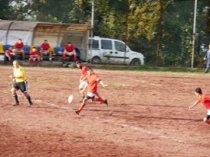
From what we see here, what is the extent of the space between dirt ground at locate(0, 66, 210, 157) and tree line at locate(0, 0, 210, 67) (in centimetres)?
1873

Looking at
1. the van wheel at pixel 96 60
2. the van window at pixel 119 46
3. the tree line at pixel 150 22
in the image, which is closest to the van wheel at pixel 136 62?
the tree line at pixel 150 22

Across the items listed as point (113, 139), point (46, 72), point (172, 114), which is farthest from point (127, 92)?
point (113, 139)

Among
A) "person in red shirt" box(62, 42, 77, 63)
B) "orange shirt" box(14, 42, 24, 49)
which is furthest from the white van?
"orange shirt" box(14, 42, 24, 49)

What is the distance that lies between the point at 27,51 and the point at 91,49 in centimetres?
496

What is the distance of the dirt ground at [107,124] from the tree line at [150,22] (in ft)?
61.4

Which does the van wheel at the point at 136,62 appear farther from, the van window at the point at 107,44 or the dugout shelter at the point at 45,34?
the dugout shelter at the point at 45,34

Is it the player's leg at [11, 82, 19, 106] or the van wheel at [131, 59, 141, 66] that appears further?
the van wheel at [131, 59, 141, 66]

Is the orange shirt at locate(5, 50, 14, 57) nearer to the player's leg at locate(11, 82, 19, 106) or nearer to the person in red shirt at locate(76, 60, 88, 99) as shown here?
the person in red shirt at locate(76, 60, 88, 99)

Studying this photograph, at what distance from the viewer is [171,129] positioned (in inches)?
631

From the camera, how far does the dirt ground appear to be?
1302cm

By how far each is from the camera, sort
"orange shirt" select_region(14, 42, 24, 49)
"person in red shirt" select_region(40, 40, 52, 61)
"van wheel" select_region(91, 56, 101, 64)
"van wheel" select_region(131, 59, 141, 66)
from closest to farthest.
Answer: "orange shirt" select_region(14, 42, 24, 49) < "person in red shirt" select_region(40, 40, 52, 61) < "van wheel" select_region(91, 56, 101, 64) < "van wheel" select_region(131, 59, 141, 66)

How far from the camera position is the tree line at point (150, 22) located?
45.2 m

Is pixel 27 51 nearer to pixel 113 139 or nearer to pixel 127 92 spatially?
pixel 127 92

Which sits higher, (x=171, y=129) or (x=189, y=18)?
(x=189, y=18)
